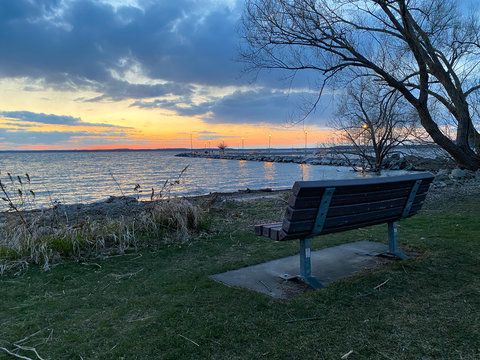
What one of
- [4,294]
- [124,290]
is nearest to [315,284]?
[124,290]

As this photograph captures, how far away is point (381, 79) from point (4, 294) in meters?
10.6

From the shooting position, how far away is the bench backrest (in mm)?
3150

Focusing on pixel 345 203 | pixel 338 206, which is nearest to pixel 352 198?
pixel 345 203

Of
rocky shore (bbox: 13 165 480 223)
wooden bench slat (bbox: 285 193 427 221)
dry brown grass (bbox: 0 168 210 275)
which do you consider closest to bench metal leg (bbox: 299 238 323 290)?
wooden bench slat (bbox: 285 193 427 221)

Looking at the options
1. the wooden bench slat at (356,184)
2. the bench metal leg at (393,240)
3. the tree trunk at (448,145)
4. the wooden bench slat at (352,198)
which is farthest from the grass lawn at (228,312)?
the tree trunk at (448,145)

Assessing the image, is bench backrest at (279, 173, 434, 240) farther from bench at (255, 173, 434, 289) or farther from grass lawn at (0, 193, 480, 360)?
grass lawn at (0, 193, 480, 360)

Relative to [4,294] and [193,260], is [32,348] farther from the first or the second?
[193,260]

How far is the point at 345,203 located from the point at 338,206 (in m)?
0.10

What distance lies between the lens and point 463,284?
349 centimetres

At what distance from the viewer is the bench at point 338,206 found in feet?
10.4

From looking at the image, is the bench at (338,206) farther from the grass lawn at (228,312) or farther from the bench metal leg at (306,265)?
the grass lawn at (228,312)

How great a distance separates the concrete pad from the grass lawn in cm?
18

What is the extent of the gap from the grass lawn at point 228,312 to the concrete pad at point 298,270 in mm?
181

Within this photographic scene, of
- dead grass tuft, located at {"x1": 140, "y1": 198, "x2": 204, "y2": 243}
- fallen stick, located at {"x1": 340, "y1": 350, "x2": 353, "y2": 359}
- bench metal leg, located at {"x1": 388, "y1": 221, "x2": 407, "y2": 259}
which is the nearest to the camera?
fallen stick, located at {"x1": 340, "y1": 350, "x2": 353, "y2": 359}
